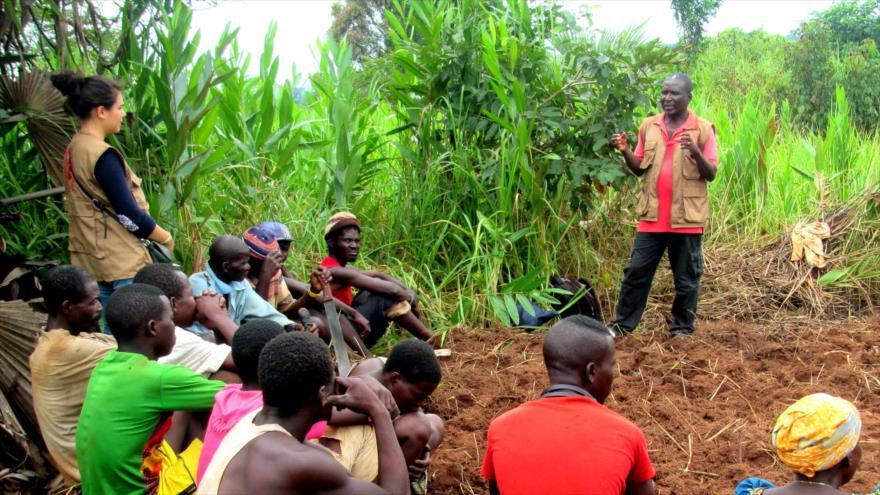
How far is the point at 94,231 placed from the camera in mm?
4531

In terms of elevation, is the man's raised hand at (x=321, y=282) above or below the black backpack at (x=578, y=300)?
above

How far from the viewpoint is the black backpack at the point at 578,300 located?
633cm

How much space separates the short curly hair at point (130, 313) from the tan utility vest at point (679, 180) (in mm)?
3822

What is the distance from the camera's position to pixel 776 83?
46.0ft

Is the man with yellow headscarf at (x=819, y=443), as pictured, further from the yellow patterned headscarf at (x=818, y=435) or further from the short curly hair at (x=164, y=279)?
the short curly hair at (x=164, y=279)

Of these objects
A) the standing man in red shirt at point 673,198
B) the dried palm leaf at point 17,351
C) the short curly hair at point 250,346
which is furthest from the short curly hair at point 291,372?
the standing man in red shirt at point 673,198

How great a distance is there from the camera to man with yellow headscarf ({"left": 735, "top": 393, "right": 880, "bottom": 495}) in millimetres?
2617

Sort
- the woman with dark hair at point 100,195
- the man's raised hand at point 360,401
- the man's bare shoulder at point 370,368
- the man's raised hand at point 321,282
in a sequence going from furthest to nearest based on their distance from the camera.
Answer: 1. the man's raised hand at point 321,282
2. the woman with dark hair at point 100,195
3. the man's bare shoulder at point 370,368
4. the man's raised hand at point 360,401

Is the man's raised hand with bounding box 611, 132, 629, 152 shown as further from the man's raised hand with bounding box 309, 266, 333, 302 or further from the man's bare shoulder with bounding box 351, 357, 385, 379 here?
the man's bare shoulder with bounding box 351, 357, 385, 379

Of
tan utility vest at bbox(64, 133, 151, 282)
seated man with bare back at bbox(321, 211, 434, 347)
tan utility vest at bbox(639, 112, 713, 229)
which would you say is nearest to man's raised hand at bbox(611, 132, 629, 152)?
tan utility vest at bbox(639, 112, 713, 229)

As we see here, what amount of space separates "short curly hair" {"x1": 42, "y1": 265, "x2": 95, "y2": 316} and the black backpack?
3.51 metres

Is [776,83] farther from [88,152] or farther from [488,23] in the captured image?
[88,152]

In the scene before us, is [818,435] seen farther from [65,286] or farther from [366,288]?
[366,288]

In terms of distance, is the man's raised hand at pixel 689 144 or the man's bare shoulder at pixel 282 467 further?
the man's raised hand at pixel 689 144
